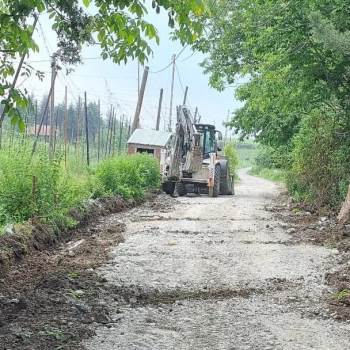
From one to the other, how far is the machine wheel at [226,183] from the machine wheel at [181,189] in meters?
1.89

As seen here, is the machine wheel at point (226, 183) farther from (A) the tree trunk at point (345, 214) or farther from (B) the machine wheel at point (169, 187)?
(A) the tree trunk at point (345, 214)

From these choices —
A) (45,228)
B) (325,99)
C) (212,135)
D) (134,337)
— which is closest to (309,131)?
(325,99)

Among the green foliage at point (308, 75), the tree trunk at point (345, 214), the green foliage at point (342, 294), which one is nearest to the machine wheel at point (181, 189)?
the green foliage at point (308, 75)

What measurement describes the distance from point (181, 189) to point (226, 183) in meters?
2.30

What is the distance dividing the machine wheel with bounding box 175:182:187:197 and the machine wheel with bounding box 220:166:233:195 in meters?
1.89

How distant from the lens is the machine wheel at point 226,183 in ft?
78.3

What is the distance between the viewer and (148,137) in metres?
42.5

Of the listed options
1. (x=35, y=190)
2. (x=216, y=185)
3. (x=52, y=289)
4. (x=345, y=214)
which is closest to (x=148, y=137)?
(x=216, y=185)

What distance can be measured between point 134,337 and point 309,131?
1290 cm

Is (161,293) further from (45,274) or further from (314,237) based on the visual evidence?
(314,237)

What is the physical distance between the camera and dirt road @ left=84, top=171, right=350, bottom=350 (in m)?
5.32

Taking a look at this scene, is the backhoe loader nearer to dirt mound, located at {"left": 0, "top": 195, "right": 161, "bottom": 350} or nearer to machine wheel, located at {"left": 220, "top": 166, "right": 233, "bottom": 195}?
machine wheel, located at {"left": 220, "top": 166, "right": 233, "bottom": 195}

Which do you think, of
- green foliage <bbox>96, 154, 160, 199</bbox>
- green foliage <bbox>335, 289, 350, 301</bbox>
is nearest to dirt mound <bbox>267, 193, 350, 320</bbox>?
green foliage <bbox>335, 289, 350, 301</bbox>

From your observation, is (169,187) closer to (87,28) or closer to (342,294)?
(342,294)
